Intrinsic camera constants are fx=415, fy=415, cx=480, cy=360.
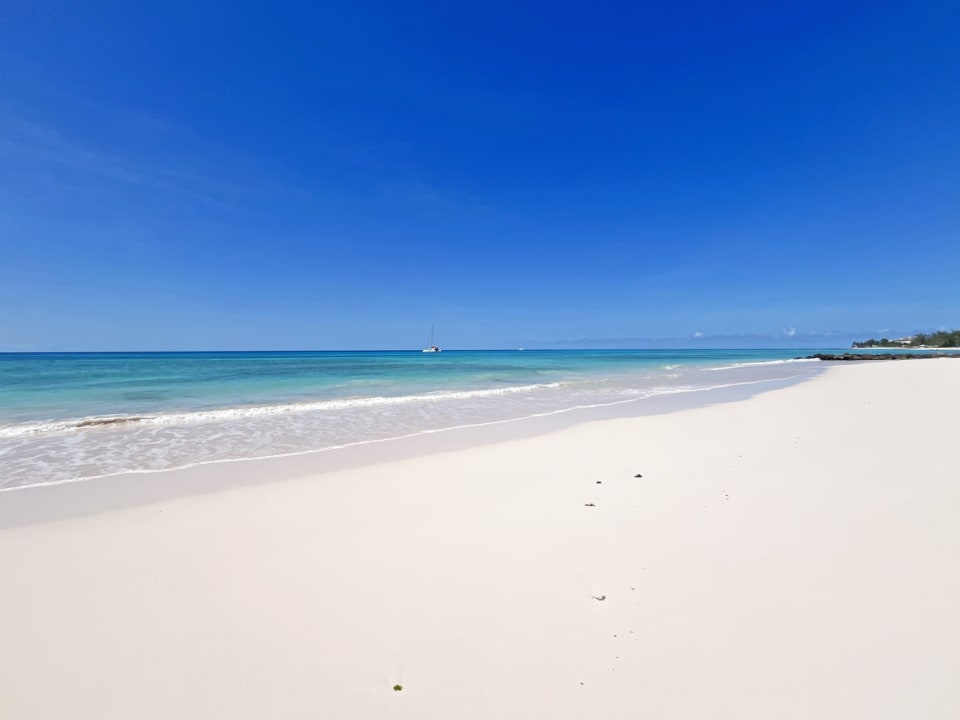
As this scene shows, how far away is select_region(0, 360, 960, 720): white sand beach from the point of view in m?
2.18

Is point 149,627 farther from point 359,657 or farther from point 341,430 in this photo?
point 341,430

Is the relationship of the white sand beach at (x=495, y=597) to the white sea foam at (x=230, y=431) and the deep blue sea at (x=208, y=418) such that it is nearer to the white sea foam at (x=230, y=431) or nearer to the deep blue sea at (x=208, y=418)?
the white sea foam at (x=230, y=431)

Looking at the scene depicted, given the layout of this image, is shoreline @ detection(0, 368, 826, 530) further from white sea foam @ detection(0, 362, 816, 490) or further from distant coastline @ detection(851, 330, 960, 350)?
distant coastline @ detection(851, 330, 960, 350)

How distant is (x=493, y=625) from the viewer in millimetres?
2674

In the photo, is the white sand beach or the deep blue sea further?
the deep blue sea

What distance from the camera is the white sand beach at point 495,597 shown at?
218 centimetres

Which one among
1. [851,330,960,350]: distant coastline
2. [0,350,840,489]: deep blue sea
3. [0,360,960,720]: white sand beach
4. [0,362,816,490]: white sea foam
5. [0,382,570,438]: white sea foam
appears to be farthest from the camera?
[851,330,960,350]: distant coastline

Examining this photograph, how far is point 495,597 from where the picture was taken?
9.72 feet

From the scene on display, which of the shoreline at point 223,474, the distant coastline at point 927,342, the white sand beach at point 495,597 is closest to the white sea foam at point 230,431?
the shoreline at point 223,474

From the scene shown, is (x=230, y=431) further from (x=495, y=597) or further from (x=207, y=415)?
(x=495, y=597)

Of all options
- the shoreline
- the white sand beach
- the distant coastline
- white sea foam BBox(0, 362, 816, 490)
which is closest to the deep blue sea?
white sea foam BBox(0, 362, 816, 490)

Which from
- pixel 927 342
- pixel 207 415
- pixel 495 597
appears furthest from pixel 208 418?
pixel 927 342

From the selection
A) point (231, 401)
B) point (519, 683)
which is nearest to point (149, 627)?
point (519, 683)

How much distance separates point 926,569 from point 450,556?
3651 mm
